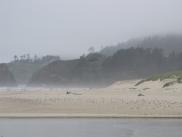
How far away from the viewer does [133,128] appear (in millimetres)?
21719

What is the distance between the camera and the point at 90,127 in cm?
2223

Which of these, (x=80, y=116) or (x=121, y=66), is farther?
(x=121, y=66)

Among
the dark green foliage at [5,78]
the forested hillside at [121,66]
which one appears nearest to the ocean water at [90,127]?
the forested hillside at [121,66]

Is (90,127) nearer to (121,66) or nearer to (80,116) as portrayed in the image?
(80,116)

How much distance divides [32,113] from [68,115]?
111 inches

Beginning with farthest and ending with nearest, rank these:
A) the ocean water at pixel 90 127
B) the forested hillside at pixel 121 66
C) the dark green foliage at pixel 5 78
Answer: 1. the dark green foliage at pixel 5 78
2. the forested hillside at pixel 121 66
3. the ocean water at pixel 90 127

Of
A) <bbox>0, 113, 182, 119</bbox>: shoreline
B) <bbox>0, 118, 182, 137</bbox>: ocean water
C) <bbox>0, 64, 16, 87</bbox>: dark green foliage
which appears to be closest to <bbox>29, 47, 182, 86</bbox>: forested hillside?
<bbox>0, 64, 16, 87</bbox>: dark green foliage

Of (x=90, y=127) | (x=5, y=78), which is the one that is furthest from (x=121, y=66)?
(x=90, y=127)

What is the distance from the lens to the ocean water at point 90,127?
19594mm

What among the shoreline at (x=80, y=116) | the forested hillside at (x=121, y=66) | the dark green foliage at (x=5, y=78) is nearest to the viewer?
the shoreline at (x=80, y=116)

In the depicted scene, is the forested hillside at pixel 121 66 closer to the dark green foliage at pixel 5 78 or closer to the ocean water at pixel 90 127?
the dark green foliage at pixel 5 78

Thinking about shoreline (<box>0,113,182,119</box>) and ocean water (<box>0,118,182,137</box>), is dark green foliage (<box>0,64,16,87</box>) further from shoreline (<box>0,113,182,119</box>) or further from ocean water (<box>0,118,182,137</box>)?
ocean water (<box>0,118,182,137</box>)

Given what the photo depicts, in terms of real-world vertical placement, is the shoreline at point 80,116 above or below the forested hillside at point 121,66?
below

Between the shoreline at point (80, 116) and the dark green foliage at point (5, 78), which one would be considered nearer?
the shoreline at point (80, 116)
